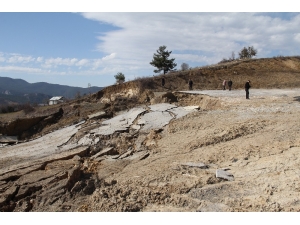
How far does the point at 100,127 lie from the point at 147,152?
4.05 meters

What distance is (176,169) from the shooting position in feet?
25.3

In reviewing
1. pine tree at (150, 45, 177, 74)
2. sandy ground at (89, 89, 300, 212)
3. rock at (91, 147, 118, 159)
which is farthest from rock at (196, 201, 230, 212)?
pine tree at (150, 45, 177, 74)

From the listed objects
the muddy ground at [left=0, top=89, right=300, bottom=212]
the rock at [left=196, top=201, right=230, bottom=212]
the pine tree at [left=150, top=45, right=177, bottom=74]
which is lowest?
the rock at [left=196, top=201, right=230, bottom=212]

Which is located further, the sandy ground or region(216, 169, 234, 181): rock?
region(216, 169, 234, 181): rock

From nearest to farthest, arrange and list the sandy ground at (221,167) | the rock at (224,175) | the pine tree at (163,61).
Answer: the sandy ground at (221,167)
the rock at (224,175)
the pine tree at (163,61)

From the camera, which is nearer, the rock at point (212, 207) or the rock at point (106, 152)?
the rock at point (212, 207)

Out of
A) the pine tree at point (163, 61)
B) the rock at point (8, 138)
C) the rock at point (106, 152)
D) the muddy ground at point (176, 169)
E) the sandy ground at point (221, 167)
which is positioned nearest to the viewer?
the sandy ground at point (221, 167)

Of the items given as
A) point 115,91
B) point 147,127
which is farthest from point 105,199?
point 115,91

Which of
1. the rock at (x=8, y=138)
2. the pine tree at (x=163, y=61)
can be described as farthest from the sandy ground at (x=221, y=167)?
the pine tree at (x=163, y=61)

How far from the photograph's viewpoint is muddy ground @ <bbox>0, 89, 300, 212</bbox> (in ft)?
19.9

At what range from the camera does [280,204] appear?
17.7 feet

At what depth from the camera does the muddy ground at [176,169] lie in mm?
6070

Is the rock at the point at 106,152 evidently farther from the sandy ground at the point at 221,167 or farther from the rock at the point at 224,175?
the rock at the point at 224,175

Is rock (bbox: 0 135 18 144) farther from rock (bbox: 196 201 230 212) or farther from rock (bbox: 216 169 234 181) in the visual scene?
rock (bbox: 196 201 230 212)
